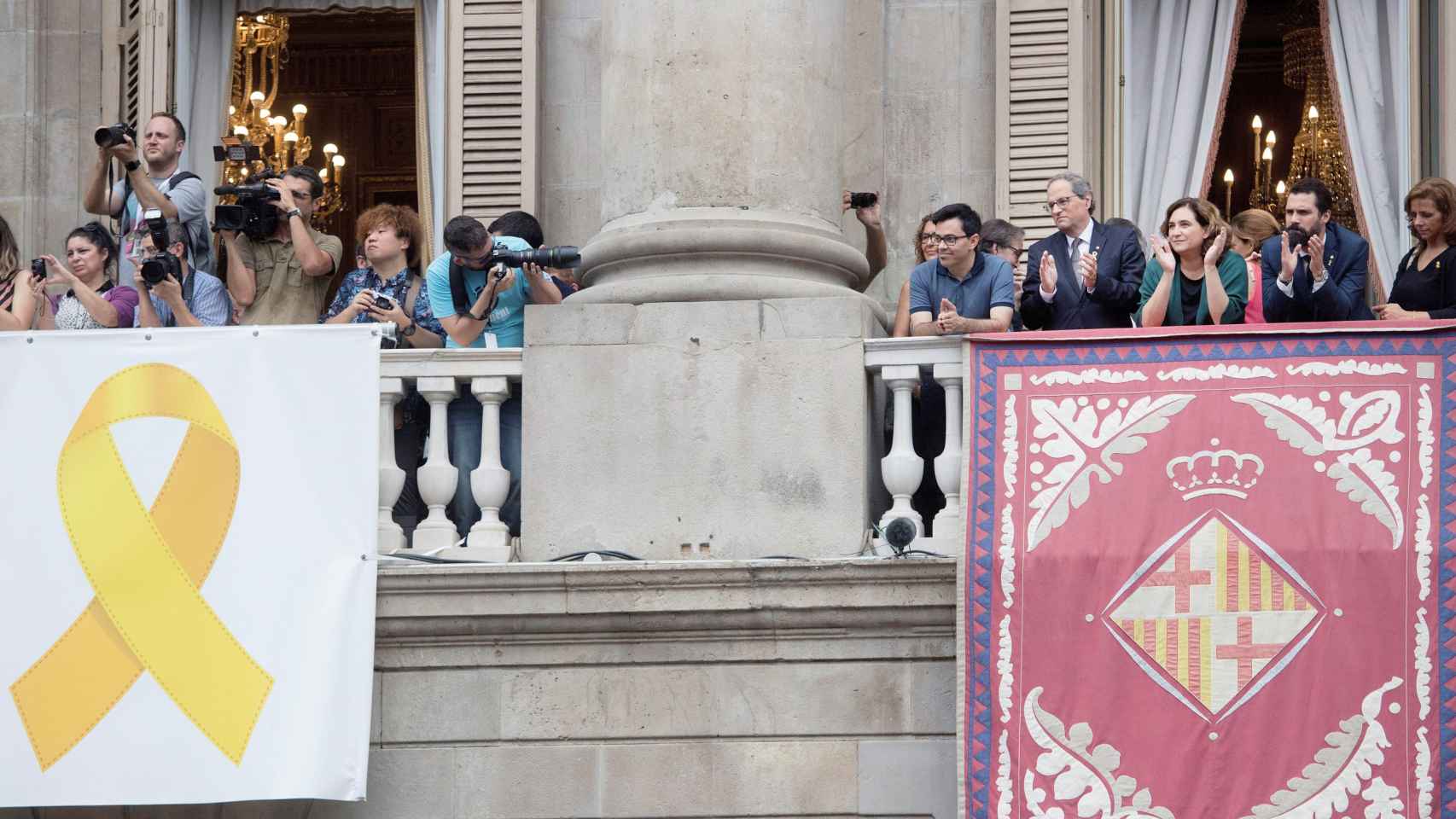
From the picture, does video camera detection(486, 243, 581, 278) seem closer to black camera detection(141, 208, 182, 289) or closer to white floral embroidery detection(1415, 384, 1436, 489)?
black camera detection(141, 208, 182, 289)

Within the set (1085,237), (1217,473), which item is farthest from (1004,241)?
(1217,473)

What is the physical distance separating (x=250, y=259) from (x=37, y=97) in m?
3.31

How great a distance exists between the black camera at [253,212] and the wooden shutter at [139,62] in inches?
102

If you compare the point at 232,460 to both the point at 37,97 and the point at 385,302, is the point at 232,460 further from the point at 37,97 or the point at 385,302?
the point at 37,97

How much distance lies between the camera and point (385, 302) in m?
11.9

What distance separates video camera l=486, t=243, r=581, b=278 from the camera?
11172mm

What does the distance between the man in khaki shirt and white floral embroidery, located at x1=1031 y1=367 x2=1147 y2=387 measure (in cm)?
354

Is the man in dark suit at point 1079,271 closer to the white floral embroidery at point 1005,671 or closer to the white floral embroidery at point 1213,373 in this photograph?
the white floral embroidery at point 1213,373

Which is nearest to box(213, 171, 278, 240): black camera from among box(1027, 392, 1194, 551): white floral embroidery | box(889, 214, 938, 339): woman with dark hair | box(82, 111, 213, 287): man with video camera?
box(82, 111, 213, 287): man with video camera

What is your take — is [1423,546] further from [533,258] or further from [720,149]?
[533,258]

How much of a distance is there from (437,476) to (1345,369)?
11.8ft

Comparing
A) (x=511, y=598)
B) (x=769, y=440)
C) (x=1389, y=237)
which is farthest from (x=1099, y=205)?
(x=511, y=598)

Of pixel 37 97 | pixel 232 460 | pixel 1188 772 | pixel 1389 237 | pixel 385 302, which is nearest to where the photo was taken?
pixel 1188 772

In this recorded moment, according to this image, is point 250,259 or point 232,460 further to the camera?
point 250,259
